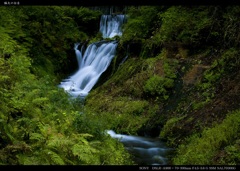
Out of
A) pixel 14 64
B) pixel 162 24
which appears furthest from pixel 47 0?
pixel 162 24

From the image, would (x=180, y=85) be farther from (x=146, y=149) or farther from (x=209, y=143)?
(x=209, y=143)

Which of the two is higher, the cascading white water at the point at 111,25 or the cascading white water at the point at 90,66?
the cascading white water at the point at 111,25

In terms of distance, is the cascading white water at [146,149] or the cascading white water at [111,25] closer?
the cascading white water at [146,149]

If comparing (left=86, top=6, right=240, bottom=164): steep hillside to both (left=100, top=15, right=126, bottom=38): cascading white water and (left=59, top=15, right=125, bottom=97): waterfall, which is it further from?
(left=100, top=15, right=126, bottom=38): cascading white water

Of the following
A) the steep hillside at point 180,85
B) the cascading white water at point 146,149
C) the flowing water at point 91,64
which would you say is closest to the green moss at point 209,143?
the steep hillside at point 180,85

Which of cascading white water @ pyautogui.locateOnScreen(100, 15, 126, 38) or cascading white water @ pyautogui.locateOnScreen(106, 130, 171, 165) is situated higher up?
cascading white water @ pyautogui.locateOnScreen(100, 15, 126, 38)

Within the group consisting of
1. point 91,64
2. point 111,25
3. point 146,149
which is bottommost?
point 146,149

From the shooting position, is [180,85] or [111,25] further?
[111,25]

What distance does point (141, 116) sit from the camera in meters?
11.7

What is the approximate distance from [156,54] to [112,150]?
27.2 ft

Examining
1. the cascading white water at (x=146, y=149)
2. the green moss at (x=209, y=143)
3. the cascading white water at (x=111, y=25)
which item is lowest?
the cascading white water at (x=146, y=149)

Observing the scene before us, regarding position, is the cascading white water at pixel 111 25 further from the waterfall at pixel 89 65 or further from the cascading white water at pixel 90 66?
the cascading white water at pixel 90 66

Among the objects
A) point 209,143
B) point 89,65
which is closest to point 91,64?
point 89,65

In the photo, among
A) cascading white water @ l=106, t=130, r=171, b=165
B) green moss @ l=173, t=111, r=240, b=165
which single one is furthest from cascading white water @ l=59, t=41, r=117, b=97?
green moss @ l=173, t=111, r=240, b=165
